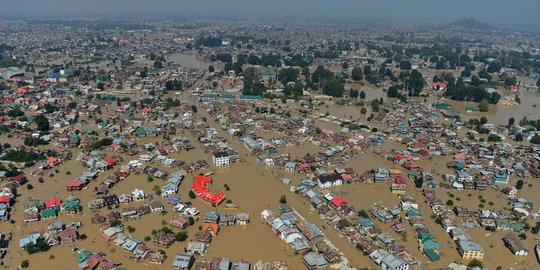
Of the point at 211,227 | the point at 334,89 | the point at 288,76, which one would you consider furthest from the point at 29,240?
the point at 288,76

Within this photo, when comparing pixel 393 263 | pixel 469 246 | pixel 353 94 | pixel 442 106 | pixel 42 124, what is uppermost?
pixel 353 94

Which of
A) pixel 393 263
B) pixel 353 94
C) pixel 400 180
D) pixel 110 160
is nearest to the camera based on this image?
pixel 393 263

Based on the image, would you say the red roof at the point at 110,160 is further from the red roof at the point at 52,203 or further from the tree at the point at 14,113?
the tree at the point at 14,113

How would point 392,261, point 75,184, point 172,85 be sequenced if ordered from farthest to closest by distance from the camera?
1. point 172,85
2. point 75,184
3. point 392,261

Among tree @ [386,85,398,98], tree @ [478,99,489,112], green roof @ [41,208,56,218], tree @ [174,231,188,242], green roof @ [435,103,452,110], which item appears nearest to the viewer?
tree @ [174,231,188,242]

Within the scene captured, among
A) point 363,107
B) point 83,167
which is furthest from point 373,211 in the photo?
point 363,107

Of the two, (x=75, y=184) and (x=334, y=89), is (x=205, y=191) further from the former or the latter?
(x=334, y=89)

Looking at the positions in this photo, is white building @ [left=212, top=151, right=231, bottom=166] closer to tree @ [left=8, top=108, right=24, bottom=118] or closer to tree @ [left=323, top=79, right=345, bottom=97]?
tree @ [left=8, top=108, right=24, bottom=118]

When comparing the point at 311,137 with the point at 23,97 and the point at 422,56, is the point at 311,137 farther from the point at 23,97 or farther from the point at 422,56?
the point at 422,56

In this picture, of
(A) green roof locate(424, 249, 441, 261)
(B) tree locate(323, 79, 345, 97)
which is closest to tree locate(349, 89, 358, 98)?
(B) tree locate(323, 79, 345, 97)
